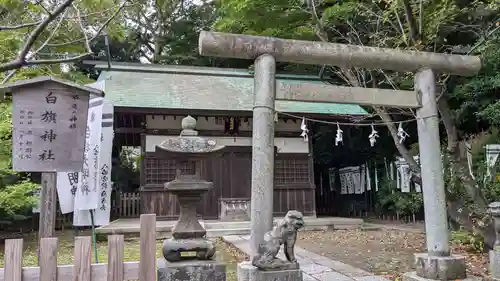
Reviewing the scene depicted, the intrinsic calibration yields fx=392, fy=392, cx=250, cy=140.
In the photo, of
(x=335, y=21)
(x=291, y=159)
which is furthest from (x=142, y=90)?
(x=335, y=21)

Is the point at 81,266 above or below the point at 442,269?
above

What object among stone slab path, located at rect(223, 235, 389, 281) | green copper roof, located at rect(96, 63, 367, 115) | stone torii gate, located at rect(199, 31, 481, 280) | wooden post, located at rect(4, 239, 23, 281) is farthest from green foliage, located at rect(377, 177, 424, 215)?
Answer: wooden post, located at rect(4, 239, 23, 281)

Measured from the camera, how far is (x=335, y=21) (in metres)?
10.8

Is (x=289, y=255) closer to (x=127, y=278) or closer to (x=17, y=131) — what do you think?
(x=127, y=278)

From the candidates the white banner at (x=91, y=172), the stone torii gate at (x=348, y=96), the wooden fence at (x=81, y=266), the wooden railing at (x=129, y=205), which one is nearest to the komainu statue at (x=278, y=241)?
the stone torii gate at (x=348, y=96)

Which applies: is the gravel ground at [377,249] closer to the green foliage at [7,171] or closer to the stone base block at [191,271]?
the stone base block at [191,271]

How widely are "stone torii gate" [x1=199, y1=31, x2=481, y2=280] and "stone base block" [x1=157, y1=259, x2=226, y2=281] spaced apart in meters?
0.92

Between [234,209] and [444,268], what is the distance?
7523 mm

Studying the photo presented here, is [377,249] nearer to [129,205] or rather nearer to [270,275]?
[270,275]

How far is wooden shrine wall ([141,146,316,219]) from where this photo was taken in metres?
11.6

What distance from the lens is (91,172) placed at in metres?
5.78

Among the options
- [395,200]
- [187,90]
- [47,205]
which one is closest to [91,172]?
[47,205]

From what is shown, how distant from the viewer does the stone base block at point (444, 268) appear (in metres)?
4.89

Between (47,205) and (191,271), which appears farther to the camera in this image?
(47,205)
